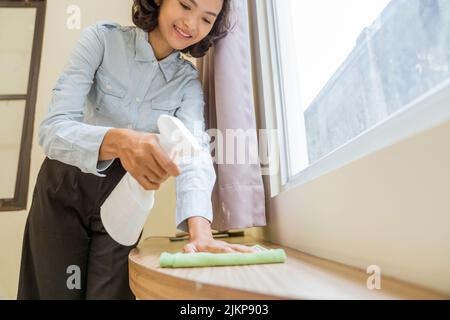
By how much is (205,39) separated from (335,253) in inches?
27.5

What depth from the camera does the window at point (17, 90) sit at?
1.46 m

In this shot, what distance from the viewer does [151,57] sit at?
2.71 ft

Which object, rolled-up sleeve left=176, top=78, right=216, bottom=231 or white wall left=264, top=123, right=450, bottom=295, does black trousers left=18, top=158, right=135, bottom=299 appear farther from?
white wall left=264, top=123, right=450, bottom=295

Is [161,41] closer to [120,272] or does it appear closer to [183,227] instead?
[183,227]

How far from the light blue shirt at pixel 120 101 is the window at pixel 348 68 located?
0.85 ft

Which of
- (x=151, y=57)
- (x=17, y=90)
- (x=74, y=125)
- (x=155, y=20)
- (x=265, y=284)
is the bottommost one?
(x=265, y=284)

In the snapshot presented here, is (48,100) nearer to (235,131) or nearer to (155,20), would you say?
(155,20)

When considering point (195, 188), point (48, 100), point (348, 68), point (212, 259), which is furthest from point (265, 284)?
point (48, 100)

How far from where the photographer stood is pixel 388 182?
1.15ft

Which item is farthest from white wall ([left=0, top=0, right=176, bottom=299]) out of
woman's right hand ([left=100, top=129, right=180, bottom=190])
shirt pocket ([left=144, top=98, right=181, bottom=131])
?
woman's right hand ([left=100, top=129, right=180, bottom=190])

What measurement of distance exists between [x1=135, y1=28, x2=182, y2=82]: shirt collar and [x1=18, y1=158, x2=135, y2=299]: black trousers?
0.27 m

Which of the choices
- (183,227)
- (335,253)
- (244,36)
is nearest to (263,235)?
(183,227)

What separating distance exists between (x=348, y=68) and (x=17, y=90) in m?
1.53

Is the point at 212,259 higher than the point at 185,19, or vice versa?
the point at 185,19
